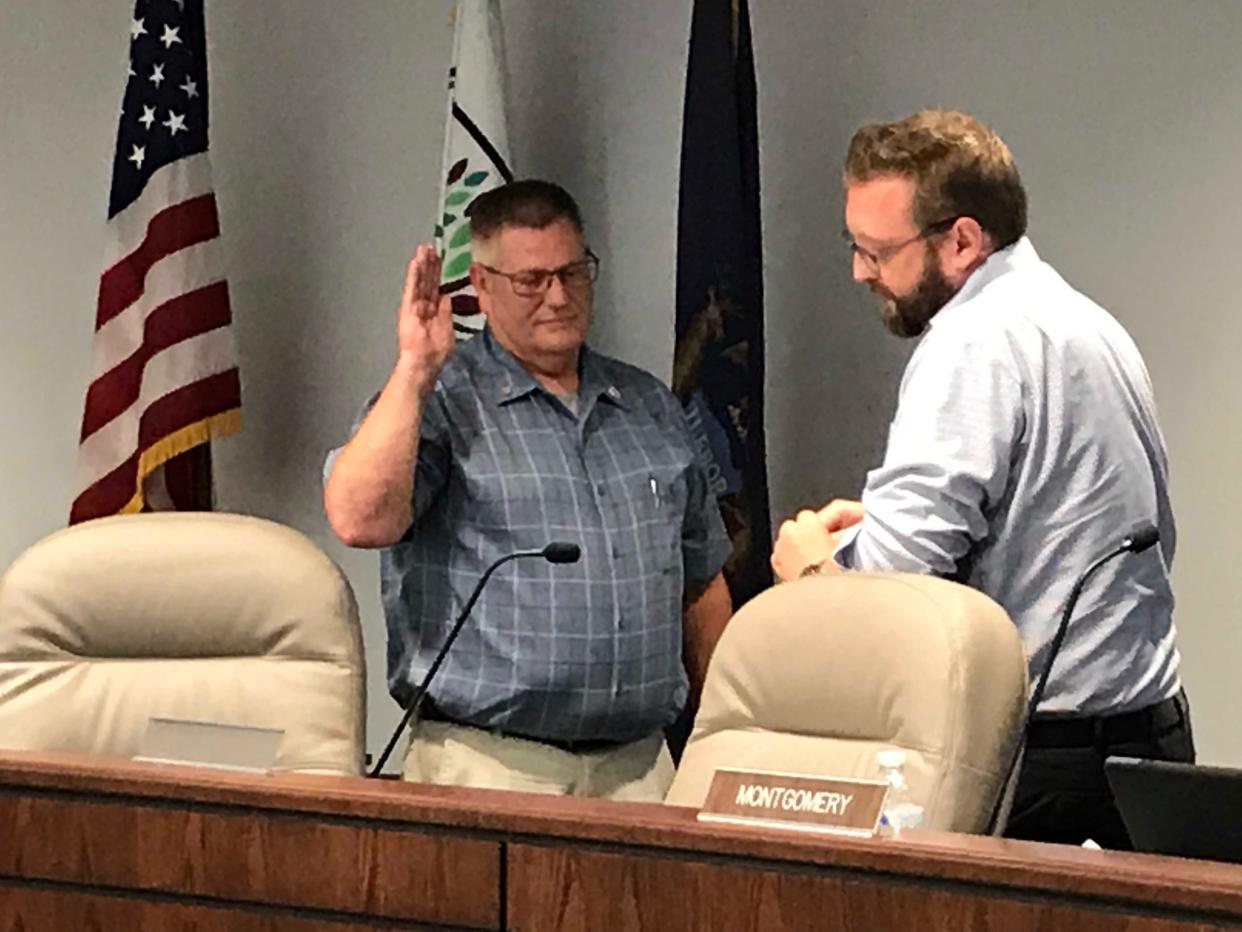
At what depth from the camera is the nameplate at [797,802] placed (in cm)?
160

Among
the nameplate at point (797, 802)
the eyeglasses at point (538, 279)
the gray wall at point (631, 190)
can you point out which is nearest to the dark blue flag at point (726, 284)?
the gray wall at point (631, 190)

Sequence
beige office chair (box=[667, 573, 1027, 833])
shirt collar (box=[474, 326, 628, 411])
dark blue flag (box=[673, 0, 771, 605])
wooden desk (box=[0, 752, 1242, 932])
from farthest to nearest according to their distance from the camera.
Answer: dark blue flag (box=[673, 0, 771, 605]) → shirt collar (box=[474, 326, 628, 411]) → beige office chair (box=[667, 573, 1027, 833]) → wooden desk (box=[0, 752, 1242, 932])

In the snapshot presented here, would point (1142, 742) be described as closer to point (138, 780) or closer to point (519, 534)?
point (519, 534)

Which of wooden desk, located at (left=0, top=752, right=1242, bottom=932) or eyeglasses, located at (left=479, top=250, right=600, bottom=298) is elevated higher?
eyeglasses, located at (left=479, top=250, right=600, bottom=298)

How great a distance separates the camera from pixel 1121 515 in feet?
7.24

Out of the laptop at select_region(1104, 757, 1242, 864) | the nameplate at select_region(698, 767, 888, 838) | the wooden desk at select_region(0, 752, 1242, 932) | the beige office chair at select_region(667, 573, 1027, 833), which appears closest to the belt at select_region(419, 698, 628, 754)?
the beige office chair at select_region(667, 573, 1027, 833)

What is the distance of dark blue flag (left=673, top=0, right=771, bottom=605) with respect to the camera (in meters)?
3.35

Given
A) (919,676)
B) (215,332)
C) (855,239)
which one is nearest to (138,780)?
(919,676)

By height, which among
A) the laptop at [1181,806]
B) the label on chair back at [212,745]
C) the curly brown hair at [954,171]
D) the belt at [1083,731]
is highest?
the curly brown hair at [954,171]

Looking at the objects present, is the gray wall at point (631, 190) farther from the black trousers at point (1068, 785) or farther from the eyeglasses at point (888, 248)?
the black trousers at point (1068, 785)

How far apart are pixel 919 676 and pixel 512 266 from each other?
1.15m

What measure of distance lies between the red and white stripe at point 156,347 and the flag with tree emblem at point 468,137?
0.53 meters

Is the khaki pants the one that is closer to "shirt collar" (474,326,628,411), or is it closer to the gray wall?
"shirt collar" (474,326,628,411)

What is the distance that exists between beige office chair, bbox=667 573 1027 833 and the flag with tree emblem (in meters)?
1.41
